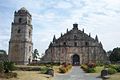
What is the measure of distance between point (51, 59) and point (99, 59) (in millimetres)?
12580

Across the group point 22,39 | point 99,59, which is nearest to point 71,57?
point 99,59

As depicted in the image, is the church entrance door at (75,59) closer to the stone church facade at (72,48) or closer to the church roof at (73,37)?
the stone church facade at (72,48)

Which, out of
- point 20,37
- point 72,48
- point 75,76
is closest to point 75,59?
point 72,48

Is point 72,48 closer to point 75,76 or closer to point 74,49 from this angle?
point 74,49

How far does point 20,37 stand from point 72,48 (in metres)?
14.4

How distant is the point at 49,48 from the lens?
72.8m

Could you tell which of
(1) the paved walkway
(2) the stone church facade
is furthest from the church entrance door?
(1) the paved walkway

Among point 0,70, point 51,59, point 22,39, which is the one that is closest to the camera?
point 0,70

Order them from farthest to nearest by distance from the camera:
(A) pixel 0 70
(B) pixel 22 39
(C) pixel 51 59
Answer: (C) pixel 51 59 → (B) pixel 22 39 → (A) pixel 0 70

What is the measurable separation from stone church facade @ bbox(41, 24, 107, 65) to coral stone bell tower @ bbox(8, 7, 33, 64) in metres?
7.48

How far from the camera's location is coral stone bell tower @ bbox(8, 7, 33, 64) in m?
66.3

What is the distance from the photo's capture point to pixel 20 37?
67.1m

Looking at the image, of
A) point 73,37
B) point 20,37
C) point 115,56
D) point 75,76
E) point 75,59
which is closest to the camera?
point 75,76

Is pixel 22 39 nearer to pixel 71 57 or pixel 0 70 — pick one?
pixel 71 57
